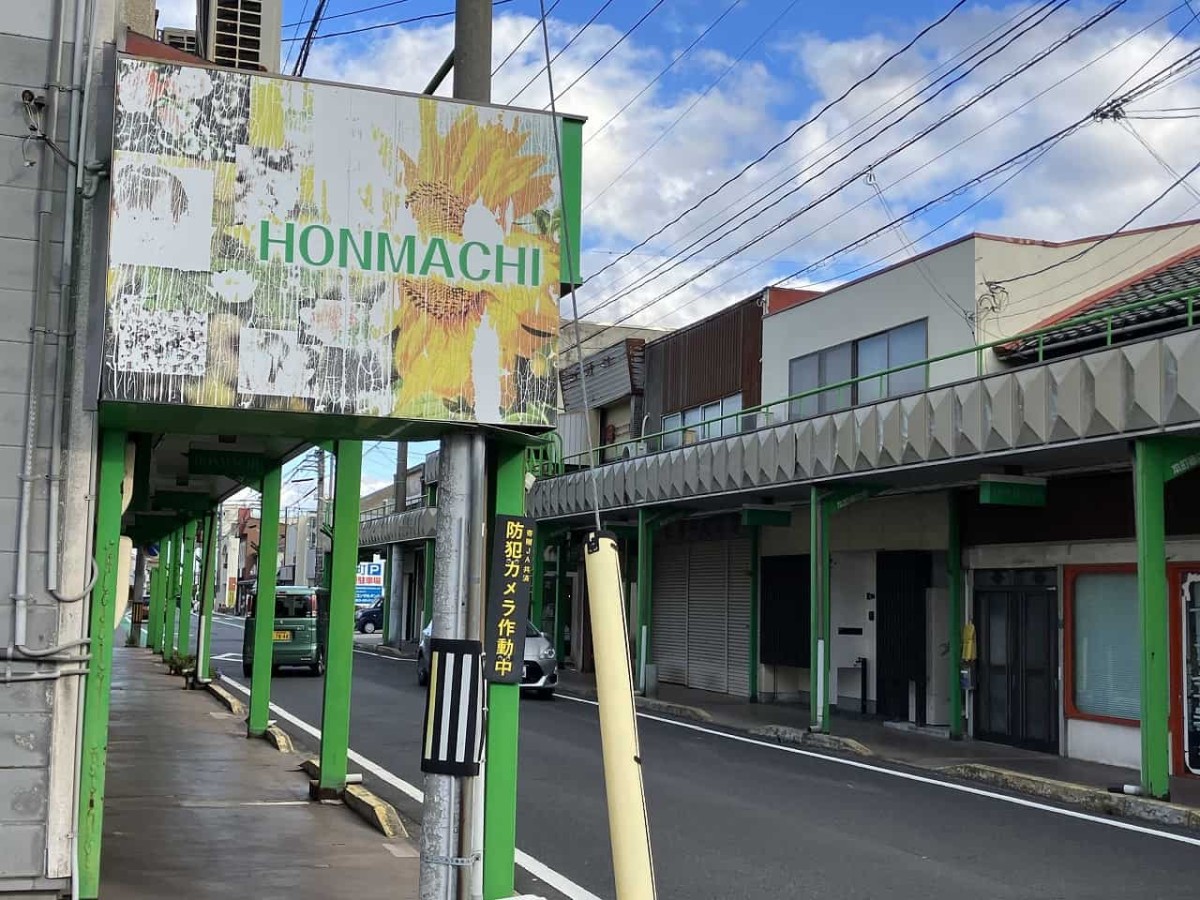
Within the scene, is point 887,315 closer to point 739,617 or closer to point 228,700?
point 739,617

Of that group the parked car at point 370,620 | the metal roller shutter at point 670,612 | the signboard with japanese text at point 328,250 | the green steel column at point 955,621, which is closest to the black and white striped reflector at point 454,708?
the signboard with japanese text at point 328,250

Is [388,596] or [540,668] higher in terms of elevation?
[388,596]

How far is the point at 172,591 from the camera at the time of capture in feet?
107

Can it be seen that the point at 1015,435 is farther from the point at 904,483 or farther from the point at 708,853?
the point at 708,853

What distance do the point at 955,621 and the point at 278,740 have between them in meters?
10.3

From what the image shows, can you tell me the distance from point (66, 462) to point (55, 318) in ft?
2.53

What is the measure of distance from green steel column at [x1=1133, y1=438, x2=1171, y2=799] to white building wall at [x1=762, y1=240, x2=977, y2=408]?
251 inches

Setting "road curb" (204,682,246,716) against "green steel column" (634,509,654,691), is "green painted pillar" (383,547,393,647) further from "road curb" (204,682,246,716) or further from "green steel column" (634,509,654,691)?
"road curb" (204,682,246,716)

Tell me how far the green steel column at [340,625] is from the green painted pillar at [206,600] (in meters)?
11.9

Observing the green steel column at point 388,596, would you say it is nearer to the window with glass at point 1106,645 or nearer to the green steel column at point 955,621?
the green steel column at point 955,621

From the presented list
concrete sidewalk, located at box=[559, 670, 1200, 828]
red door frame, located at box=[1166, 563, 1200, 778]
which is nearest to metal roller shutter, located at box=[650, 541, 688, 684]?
concrete sidewalk, located at box=[559, 670, 1200, 828]

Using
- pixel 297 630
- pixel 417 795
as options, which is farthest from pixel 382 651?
pixel 417 795

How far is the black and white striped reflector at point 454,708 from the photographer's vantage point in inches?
247

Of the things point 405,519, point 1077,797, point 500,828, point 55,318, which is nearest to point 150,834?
point 500,828
